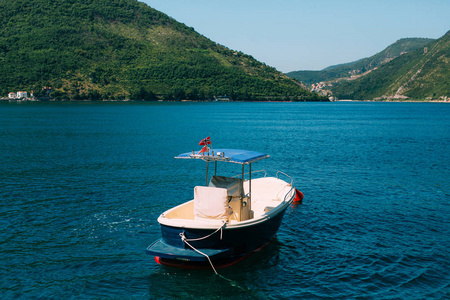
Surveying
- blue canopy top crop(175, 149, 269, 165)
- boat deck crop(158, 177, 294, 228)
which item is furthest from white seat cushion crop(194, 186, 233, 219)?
blue canopy top crop(175, 149, 269, 165)

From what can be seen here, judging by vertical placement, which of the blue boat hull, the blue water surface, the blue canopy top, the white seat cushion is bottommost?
the blue water surface

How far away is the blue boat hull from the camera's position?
1458 cm

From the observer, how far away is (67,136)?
59.6 metres

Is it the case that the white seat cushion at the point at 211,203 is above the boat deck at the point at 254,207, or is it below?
above

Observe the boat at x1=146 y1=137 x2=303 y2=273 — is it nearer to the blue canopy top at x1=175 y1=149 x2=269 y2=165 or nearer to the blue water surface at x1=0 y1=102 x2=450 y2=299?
the blue canopy top at x1=175 y1=149 x2=269 y2=165

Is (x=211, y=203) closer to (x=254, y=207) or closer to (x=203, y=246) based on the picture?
(x=203, y=246)

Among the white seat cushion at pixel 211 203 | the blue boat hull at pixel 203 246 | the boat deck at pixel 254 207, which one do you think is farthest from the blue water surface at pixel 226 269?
the white seat cushion at pixel 211 203

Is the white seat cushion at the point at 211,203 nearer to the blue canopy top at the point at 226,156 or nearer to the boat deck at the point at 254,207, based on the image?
the boat deck at the point at 254,207

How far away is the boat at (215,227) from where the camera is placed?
48.2 ft

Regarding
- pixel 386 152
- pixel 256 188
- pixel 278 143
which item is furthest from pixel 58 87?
pixel 256 188

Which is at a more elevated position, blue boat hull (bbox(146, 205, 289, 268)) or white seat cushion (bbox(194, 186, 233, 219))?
white seat cushion (bbox(194, 186, 233, 219))

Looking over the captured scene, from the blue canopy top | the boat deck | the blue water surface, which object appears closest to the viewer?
the blue water surface

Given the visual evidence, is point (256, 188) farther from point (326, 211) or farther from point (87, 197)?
point (87, 197)

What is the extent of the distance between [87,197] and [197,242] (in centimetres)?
1346
